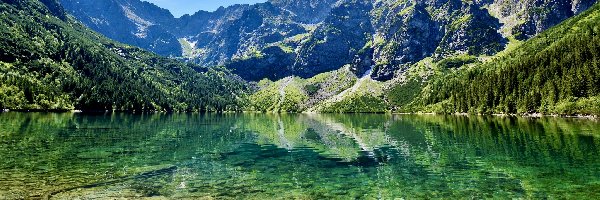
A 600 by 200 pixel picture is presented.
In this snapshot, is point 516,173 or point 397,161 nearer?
point 516,173

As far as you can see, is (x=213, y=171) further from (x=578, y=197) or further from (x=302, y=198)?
(x=578, y=197)

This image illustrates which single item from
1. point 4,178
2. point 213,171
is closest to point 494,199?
point 213,171

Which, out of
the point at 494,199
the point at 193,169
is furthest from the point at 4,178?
the point at 494,199

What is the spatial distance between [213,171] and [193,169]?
283 centimetres

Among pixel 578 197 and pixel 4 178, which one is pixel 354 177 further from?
pixel 4 178

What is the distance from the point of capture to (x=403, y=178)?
3966 centimetres

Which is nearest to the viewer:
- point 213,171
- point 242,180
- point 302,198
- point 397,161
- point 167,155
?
point 302,198

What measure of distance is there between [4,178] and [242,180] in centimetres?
2068

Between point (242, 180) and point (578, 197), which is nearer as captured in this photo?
point (578, 197)

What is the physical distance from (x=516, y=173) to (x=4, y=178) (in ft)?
157

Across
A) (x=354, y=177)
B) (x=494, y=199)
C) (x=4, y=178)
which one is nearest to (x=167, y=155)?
(x=4, y=178)

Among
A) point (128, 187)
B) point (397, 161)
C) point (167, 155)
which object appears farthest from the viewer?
point (167, 155)

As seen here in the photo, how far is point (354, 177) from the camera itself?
40.2 m

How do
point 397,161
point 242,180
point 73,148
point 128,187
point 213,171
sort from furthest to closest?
point 73,148
point 397,161
point 213,171
point 242,180
point 128,187
